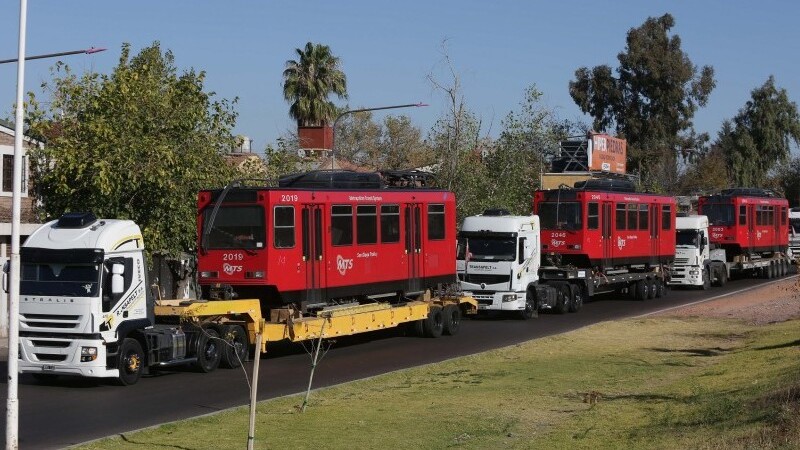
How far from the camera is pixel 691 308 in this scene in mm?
39344

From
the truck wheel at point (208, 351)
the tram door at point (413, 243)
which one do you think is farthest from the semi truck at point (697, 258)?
the truck wheel at point (208, 351)

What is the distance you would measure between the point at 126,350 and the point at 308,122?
46.2m

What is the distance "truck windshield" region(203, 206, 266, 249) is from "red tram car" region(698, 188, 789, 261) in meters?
34.2

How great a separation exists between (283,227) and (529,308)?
41.7ft

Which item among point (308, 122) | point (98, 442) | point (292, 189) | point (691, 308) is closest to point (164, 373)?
point (292, 189)

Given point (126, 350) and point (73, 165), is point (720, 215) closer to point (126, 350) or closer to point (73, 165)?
point (73, 165)

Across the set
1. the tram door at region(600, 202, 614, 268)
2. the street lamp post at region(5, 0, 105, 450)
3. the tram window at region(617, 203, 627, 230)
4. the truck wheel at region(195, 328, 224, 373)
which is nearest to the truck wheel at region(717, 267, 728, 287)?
the tram window at region(617, 203, 627, 230)

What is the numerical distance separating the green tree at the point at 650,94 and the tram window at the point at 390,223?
2340 inches

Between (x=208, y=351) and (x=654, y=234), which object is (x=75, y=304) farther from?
(x=654, y=234)

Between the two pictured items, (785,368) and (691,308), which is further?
(691,308)

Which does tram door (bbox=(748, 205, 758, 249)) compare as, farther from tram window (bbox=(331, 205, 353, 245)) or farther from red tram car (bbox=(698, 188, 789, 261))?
tram window (bbox=(331, 205, 353, 245))

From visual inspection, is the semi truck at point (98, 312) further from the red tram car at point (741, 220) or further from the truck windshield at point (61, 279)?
the red tram car at point (741, 220)

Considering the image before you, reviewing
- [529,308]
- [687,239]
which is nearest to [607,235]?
[529,308]

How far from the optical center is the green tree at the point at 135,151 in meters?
30.3
